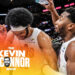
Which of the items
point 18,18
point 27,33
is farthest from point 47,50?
point 18,18

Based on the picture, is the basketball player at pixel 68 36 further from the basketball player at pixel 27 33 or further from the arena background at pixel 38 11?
the arena background at pixel 38 11

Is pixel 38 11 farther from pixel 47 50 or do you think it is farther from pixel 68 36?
pixel 68 36

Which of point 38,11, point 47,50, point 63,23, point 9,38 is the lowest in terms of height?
point 47,50

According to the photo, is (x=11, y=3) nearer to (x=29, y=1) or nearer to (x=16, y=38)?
(x=29, y=1)

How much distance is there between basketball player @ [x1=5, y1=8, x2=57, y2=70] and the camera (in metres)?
1.56

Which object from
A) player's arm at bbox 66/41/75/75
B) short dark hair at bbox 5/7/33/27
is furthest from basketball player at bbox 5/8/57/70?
player's arm at bbox 66/41/75/75

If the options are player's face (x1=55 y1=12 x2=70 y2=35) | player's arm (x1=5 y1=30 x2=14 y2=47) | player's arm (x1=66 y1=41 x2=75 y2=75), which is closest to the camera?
player's arm (x1=66 y1=41 x2=75 y2=75)

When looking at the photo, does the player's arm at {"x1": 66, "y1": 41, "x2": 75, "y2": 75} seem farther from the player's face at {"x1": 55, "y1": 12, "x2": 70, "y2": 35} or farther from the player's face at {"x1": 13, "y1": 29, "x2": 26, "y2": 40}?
the player's face at {"x1": 13, "y1": 29, "x2": 26, "y2": 40}

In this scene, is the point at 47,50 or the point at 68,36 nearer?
the point at 68,36

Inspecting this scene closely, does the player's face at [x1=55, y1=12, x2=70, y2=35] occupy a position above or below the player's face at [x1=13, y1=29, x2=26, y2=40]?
above

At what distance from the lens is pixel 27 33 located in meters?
1.57

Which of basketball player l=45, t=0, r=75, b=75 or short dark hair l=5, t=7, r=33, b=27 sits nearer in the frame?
basketball player l=45, t=0, r=75, b=75

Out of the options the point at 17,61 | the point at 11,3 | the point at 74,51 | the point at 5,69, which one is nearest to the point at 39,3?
the point at 11,3

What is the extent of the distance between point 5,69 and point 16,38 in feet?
1.09
